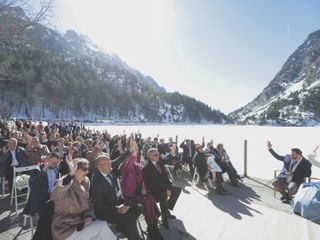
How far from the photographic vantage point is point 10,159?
7312 millimetres

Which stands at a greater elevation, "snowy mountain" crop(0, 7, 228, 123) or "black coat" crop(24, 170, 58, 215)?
"snowy mountain" crop(0, 7, 228, 123)

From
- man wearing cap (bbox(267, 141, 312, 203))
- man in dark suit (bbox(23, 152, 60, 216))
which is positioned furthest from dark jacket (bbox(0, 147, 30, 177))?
man wearing cap (bbox(267, 141, 312, 203))

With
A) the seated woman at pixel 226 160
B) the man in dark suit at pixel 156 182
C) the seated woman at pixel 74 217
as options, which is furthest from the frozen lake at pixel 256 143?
the seated woman at pixel 74 217

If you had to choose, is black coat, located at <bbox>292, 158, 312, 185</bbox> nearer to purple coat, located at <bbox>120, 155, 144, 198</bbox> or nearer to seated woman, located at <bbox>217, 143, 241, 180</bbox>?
seated woman, located at <bbox>217, 143, 241, 180</bbox>

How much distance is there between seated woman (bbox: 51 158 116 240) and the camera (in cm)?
370

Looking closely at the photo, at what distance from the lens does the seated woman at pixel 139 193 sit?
5.11m

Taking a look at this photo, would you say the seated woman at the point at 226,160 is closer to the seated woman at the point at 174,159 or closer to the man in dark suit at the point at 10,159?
the seated woman at the point at 174,159

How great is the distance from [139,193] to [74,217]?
1.79 meters

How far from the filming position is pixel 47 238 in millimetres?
3762

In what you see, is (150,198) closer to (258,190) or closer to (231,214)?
(231,214)

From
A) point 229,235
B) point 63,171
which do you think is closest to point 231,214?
point 229,235

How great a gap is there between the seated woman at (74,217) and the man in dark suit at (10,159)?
4.11 metres

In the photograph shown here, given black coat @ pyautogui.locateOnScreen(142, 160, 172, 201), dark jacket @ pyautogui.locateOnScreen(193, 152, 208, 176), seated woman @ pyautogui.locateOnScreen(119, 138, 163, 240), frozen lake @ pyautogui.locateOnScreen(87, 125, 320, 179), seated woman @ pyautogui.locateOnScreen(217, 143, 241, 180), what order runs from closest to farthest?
seated woman @ pyautogui.locateOnScreen(119, 138, 163, 240) < black coat @ pyautogui.locateOnScreen(142, 160, 172, 201) < dark jacket @ pyautogui.locateOnScreen(193, 152, 208, 176) < seated woman @ pyautogui.locateOnScreen(217, 143, 241, 180) < frozen lake @ pyautogui.locateOnScreen(87, 125, 320, 179)

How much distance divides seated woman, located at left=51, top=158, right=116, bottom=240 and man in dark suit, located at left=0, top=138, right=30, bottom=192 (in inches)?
162
